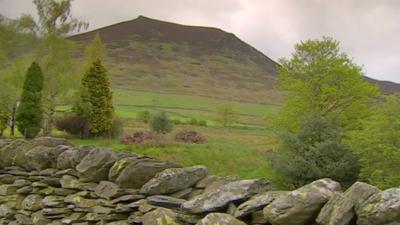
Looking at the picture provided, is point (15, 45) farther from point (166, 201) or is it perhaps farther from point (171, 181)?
point (166, 201)

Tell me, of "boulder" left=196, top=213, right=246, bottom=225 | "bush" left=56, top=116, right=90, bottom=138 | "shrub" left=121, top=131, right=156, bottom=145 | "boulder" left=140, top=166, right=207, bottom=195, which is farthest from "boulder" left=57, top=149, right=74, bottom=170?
"bush" left=56, top=116, right=90, bottom=138

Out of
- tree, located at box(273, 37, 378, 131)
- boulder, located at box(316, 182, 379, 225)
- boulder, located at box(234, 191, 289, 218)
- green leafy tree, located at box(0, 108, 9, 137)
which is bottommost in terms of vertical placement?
green leafy tree, located at box(0, 108, 9, 137)

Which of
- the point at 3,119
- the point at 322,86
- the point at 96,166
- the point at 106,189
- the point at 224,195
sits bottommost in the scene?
the point at 3,119

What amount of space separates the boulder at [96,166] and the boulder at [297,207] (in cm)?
298

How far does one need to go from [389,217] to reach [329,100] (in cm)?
2103

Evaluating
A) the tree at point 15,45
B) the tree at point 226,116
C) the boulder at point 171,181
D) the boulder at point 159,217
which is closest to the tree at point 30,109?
the tree at point 15,45

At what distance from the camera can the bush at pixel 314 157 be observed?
45.3 ft

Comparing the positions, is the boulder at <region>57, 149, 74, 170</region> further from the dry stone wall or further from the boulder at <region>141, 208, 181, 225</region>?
the boulder at <region>141, 208, 181, 225</region>

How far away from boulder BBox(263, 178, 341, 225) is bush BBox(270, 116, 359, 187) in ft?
29.5

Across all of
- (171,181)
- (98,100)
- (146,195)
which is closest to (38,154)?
(146,195)

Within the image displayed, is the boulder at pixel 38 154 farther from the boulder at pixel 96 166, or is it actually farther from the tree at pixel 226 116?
the tree at pixel 226 116

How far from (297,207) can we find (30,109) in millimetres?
27430

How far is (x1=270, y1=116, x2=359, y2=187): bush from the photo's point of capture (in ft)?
45.3

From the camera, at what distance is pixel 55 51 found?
39.4 metres
